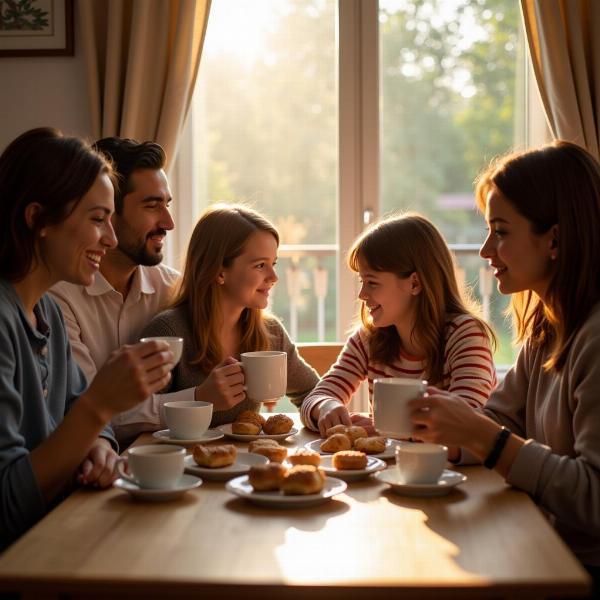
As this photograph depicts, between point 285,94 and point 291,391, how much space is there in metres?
1.94

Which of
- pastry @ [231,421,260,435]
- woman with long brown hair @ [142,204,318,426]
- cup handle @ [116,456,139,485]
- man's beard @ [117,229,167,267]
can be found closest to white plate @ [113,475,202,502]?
cup handle @ [116,456,139,485]

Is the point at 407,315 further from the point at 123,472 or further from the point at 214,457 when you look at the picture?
the point at 123,472

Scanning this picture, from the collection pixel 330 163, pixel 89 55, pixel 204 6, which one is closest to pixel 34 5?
pixel 89 55

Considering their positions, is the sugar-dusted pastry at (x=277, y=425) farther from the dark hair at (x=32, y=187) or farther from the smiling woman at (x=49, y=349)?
the dark hair at (x=32, y=187)

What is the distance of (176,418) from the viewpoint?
183cm

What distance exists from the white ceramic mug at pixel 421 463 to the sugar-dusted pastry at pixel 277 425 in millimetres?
497

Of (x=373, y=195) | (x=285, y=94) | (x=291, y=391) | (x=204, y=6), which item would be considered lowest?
(x=291, y=391)

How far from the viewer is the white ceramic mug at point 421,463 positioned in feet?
4.86

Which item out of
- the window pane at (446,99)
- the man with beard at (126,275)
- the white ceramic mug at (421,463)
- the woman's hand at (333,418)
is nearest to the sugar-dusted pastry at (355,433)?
the woman's hand at (333,418)

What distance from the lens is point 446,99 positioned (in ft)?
13.0

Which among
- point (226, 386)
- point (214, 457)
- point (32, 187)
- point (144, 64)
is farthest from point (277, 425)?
point (144, 64)

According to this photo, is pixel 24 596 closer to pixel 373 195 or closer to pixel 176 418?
pixel 176 418

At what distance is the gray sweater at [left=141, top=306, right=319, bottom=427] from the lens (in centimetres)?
231

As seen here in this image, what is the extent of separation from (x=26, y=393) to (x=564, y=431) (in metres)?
1.04
